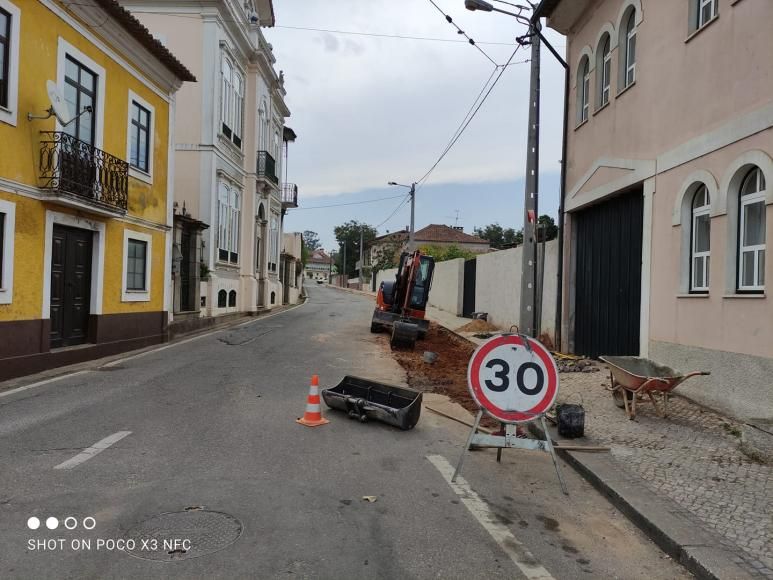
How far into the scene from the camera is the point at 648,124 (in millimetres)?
9570

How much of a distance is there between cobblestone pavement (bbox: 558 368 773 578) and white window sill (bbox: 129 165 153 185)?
Answer: 35.4 feet

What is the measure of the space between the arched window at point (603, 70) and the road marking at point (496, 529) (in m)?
9.29

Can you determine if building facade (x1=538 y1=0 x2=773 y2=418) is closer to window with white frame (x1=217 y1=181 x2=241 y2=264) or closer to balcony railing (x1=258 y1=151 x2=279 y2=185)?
window with white frame (x1=217 y1=181 x2=241 y2=264)

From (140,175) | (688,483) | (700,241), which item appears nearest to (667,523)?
(688,483)

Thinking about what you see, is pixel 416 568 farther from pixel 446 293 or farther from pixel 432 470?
pixel 446 293

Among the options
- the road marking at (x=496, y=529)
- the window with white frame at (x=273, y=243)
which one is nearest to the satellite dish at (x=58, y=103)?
the road marking at (x=496, y=529)

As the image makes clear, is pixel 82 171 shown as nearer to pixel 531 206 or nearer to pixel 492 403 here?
pixel 531 206

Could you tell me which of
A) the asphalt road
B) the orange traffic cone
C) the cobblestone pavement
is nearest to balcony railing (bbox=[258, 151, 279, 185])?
the asphalt road

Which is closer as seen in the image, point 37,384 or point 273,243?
point 37,384

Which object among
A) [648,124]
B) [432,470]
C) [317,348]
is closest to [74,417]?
[432,470]

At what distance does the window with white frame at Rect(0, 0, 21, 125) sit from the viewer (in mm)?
9227

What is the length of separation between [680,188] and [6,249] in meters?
10.8

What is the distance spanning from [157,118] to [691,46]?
1207cm

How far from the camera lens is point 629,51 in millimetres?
10680
